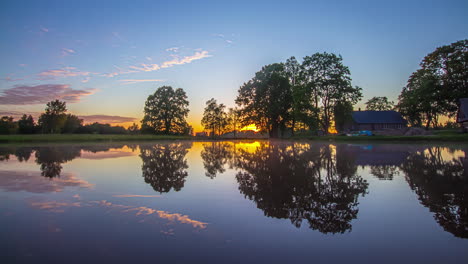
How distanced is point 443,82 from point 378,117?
81.4ft

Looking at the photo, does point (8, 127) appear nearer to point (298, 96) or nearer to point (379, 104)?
point (298, 96)

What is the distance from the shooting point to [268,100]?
188 ft

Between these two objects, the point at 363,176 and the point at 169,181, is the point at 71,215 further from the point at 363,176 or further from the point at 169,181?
the point at 363,176

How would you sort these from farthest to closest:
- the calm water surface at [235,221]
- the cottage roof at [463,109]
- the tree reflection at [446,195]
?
1. the cottage roof at [463,109]
2. the tree reflection at [446,195]
3. the calm water surface at [235,221]

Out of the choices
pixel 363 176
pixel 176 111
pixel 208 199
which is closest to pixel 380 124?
pixel 176 111

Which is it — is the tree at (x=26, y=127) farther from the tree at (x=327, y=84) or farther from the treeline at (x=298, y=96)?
the tree at (x=327, y=84)

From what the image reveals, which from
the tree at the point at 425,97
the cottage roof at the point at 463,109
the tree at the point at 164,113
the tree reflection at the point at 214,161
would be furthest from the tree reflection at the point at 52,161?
the tree at the point at 425,97

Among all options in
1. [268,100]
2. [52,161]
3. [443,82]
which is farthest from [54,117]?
[443,82]

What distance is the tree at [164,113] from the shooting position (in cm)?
6694

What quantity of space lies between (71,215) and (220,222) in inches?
105

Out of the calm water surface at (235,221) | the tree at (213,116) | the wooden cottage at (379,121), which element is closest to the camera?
Answer: the calm water surface at (235,221)

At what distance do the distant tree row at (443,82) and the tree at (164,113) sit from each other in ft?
173

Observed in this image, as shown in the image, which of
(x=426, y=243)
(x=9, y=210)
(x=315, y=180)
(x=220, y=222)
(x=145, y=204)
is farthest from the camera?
(x=315, y=180)

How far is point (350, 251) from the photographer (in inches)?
123
